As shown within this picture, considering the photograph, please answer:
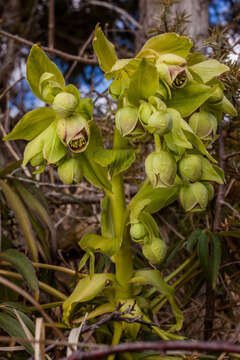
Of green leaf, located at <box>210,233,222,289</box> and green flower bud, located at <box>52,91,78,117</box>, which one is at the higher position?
green flower bud, located at <box>52,91,78,117</box>

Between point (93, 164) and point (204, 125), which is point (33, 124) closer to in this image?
point (93, 164)

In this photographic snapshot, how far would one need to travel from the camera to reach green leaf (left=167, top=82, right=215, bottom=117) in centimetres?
64

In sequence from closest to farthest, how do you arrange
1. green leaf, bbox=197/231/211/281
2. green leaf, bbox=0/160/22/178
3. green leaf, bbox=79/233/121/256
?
green leaf, bbox=79/233/121/256 → green leaf, bbox=197/231/211/281 → green leaf, bbox=0/160/22/178

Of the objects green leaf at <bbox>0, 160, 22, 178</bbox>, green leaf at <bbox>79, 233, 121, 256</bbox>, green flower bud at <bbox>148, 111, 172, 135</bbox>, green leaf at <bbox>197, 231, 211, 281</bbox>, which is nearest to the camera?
green flower bud at <bbox>148, 111, 172, 135</bbox>

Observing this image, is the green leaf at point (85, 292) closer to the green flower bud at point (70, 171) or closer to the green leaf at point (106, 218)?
the green leaf at point (106, 218)

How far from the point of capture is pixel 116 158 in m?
0.66

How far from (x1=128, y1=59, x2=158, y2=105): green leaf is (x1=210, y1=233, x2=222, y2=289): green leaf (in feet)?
1.13

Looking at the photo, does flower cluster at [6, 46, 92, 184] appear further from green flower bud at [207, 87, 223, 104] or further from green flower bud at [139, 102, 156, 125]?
green flower bud at [207, 87, 223, 104]

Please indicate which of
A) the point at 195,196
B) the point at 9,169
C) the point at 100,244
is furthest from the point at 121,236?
the point at 9,169

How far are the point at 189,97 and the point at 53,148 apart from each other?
8.8 inches

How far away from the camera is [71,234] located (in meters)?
1.19

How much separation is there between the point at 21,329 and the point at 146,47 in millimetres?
487

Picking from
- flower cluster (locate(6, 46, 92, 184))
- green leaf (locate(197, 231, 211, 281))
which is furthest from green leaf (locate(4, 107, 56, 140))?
green leaf (locate(197, 231, 211, 281))

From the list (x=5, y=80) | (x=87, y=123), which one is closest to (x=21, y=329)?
(x=87, y=123)
